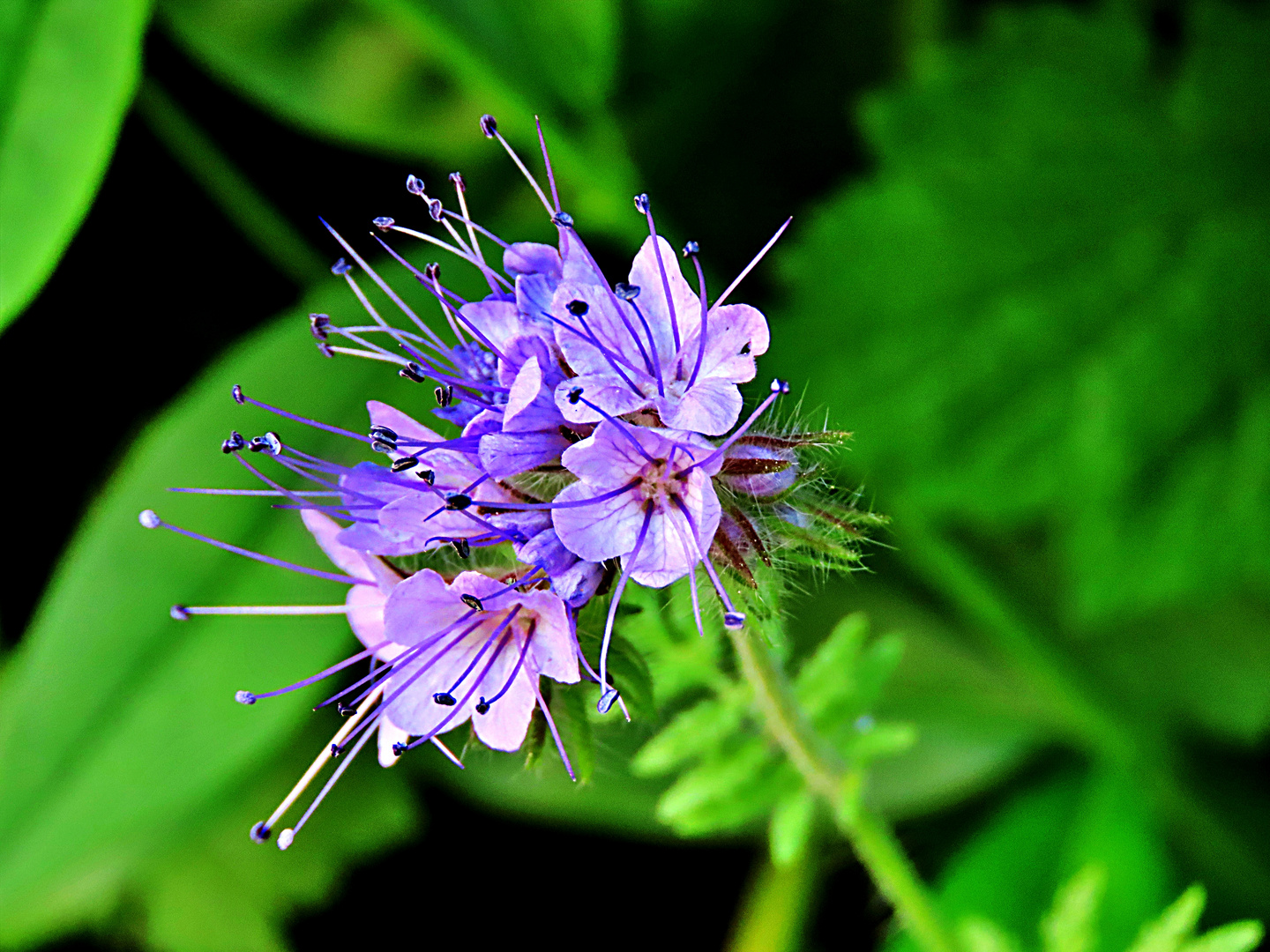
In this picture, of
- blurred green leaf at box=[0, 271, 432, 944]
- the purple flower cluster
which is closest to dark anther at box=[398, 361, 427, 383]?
the purple flower cluster

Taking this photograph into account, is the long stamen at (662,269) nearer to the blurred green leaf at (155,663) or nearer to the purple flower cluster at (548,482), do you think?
the purple flower cluster at (548,482)

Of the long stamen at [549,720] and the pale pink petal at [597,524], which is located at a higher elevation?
the pale pink petal at [597,524]

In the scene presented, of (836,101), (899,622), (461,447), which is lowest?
(899,622)

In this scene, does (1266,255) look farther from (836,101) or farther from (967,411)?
(836,101)

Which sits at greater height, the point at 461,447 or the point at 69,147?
the point at 69,147

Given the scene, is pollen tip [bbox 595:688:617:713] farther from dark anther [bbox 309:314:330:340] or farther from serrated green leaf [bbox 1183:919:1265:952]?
serrated green leaf [bbox 1183:919:1265:952]

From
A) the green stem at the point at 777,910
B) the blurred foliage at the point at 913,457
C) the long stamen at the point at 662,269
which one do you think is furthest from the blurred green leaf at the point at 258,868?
the long stamen at the point at 662,269

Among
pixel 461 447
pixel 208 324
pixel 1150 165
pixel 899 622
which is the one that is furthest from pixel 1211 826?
pixel 208 324
